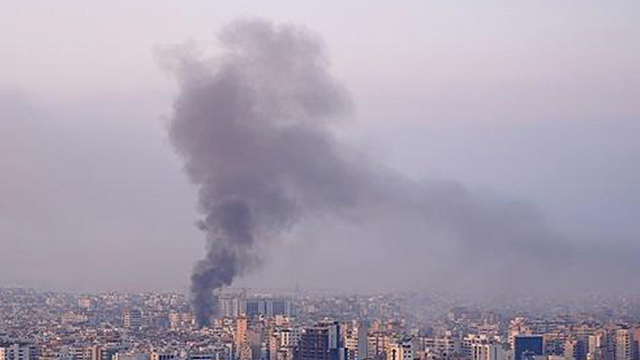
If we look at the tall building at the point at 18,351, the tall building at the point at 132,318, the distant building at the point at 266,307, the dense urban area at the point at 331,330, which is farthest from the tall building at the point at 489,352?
the tall building at the point at 132,318

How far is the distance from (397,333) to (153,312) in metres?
5.42

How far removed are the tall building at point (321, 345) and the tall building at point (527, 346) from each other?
A: 1.93m

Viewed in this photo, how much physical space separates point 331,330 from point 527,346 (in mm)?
2203

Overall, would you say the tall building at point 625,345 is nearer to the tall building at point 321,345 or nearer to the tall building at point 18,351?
the tall building at point 321,345

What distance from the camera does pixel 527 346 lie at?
16.7 meters

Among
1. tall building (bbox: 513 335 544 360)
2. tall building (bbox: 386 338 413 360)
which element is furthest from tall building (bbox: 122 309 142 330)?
tall building (bbox: 513 335 544 360)

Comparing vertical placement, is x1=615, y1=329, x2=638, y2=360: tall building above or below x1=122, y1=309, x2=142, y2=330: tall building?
below

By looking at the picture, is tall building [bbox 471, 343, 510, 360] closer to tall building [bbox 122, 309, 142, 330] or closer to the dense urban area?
the dense urban area

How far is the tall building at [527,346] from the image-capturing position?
1645 centimetres

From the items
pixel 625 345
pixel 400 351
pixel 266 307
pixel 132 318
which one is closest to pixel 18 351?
pixel 400 351

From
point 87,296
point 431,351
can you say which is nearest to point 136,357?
point 431,351

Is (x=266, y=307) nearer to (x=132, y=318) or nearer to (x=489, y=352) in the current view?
(x=132, y=318)

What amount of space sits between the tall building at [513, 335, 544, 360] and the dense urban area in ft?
0.05

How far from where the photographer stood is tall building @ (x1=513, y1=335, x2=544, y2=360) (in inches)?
648
